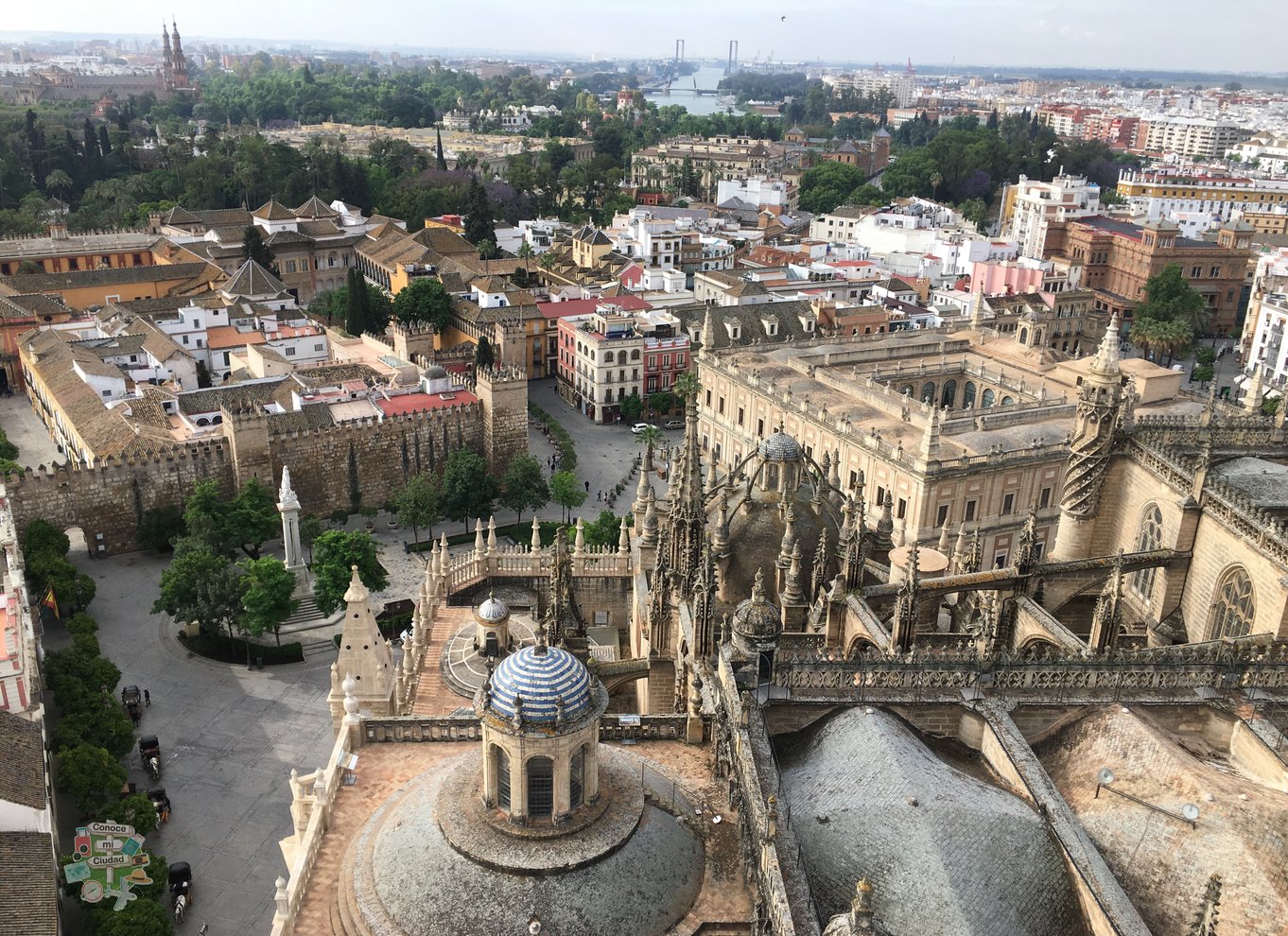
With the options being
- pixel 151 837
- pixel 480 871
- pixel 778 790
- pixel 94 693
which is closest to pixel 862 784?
pixel 778 790

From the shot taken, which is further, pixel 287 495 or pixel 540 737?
pixel 287 495

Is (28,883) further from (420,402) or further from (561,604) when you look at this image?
(420,402)

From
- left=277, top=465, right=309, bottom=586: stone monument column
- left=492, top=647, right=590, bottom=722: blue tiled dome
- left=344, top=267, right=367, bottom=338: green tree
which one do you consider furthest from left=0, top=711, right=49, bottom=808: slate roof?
left=344, top=267, right=367, bottom=338: green tree

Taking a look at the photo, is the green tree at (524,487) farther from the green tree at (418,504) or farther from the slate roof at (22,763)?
the slate roof at (22,763)

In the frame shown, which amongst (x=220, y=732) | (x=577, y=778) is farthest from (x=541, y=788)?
(x=220, y=732)

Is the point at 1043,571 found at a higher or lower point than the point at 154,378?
higher

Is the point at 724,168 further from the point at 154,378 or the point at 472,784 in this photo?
the point at 472,784
